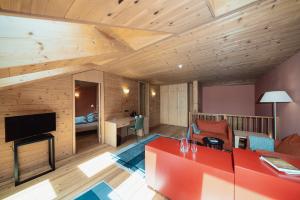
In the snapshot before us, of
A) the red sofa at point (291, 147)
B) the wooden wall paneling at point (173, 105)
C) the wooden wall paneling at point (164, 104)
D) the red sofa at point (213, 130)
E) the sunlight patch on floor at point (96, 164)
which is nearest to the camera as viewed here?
the red sofa at point (291, 147)

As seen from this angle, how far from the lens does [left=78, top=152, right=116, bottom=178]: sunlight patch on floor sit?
2.58 metres

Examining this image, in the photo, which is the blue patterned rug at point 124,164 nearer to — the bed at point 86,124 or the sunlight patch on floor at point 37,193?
the sunlight patch on floor at point 37,193

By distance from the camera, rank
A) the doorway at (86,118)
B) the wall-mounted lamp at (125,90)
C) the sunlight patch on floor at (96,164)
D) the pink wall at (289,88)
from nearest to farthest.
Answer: the pink wall at (289,88) < the sunlight patch on floor at (96,164) < the doorway at (86,118) < the wall-mounted lamp at (125,90)

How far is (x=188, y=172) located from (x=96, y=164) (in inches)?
91.3

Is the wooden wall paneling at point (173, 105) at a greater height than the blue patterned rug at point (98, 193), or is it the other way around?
the wooden wall paneling at point (173, 105)

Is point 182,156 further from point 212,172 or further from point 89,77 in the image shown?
point 89,77

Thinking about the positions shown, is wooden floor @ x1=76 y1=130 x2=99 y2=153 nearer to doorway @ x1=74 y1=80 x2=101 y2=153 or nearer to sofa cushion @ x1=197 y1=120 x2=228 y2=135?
doorway @ x1=74 y1=80 x2=101 y2=153

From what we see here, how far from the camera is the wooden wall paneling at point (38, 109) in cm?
238

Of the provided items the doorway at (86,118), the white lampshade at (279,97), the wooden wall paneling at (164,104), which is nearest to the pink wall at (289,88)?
the white lampshade at (279,97)

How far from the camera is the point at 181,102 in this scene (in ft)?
21.5

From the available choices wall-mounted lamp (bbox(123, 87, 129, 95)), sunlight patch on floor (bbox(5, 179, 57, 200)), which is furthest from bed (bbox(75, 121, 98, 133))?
sunlight patch on floor (bbox(5, 179, 57, 200))

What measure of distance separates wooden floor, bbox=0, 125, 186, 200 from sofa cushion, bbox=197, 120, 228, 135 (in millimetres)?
2779

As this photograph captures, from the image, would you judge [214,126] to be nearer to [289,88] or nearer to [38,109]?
[289,88]

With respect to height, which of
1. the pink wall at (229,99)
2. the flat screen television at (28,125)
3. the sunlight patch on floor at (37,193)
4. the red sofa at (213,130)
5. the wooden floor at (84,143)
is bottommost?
the sunlight patch on floor at (37,193)
